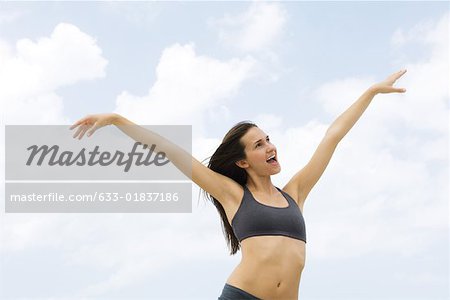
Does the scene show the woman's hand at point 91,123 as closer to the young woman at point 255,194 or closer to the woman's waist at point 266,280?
the young woman at point 255,194

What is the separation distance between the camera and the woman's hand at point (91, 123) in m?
5.61

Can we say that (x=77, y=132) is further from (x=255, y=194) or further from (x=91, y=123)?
(x=255, y=194)

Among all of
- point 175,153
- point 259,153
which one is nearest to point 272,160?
point 259,153

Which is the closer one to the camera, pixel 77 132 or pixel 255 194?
pixel 77 132

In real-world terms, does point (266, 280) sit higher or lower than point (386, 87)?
lower

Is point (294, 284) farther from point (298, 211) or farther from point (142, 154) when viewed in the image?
point (142, 154)

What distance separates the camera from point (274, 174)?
6160 millimetres

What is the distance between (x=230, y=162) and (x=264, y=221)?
2.69 feet

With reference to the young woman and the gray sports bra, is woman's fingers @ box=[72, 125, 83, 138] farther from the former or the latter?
the gray sports bra

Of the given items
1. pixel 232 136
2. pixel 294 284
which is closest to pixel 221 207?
pixel 232 136

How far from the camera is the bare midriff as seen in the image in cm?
557

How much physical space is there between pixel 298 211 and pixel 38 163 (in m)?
4.42

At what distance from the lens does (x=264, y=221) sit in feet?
18.9

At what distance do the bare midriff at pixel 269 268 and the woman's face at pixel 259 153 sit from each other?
2.36 feet
